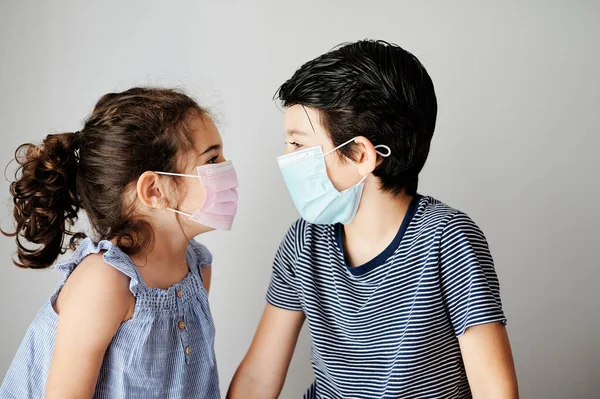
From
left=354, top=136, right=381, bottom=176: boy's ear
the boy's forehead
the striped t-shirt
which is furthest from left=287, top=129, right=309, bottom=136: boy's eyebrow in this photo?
the striped t-shirt

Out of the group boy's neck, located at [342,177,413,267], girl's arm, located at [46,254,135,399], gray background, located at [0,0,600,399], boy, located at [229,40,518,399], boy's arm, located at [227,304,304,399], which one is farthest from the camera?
gray background, located at [0,0,600,399]

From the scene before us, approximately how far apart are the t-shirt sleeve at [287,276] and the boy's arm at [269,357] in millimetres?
19

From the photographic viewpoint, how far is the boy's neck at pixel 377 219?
141 centimetres

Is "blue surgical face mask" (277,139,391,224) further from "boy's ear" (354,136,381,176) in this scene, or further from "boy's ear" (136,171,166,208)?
"boy's ear" (136,171,166,208)

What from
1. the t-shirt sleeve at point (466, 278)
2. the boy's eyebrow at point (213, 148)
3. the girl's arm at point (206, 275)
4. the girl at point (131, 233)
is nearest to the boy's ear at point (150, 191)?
the girl at point (131, 233)

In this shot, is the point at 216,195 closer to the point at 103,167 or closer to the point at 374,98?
the point at 103,167

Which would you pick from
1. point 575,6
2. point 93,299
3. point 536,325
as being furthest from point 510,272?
point 93,299

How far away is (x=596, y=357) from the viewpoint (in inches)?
77.4

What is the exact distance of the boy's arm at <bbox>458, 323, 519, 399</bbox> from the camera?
1259 mm

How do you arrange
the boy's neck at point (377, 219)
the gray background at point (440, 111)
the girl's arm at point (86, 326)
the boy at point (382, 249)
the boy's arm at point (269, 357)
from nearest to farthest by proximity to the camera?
1. the girl's arm at point (86, 326)
2. the boy at point (382, 249)
3. the boy's neck at point (377, 219)
4. the boy's arm at point (269, 357)
5. the gray background at point (440, 111)

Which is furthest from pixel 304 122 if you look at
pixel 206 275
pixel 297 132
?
pixel 206 275

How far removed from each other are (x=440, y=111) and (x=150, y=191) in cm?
87

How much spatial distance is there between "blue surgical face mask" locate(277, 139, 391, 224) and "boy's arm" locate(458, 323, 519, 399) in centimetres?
35

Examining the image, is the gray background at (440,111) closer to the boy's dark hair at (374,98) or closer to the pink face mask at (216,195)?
the pink face mask at (216,195)
